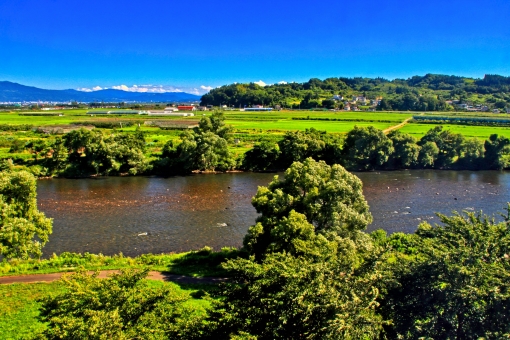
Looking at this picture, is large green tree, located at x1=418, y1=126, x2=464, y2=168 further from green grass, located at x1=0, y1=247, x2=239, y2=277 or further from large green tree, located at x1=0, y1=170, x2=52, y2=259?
large green tree, located at x1=0, y1=170, x2=52, y2=259

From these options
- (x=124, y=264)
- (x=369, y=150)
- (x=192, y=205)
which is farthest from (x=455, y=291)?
(x=369, y=150)

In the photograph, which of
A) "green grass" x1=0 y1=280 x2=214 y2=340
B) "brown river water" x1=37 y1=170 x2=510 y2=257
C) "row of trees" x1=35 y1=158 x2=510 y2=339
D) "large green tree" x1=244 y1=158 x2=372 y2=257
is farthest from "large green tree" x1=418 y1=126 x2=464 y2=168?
"green grass" x1=0 y1=280 x2=214 y2=340

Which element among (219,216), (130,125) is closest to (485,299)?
(219,216)

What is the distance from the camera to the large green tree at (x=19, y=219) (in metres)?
23.9

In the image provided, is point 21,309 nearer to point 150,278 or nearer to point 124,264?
point 124,264

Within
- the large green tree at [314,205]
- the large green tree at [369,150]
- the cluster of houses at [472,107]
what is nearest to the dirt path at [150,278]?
the large green tree at [314,205]

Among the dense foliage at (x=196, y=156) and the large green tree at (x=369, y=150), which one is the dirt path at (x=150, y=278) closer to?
the dense foliage at (x=196, y=156)

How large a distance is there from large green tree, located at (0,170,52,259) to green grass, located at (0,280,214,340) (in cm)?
323

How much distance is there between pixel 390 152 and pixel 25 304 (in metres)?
58.6

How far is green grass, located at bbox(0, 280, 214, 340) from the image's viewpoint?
17.3 meters

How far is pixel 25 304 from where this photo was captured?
784 inches

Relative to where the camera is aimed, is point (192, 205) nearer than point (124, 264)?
No

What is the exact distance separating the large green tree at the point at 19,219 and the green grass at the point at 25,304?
3225 mm

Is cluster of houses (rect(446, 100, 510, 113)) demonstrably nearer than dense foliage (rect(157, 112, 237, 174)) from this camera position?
No
